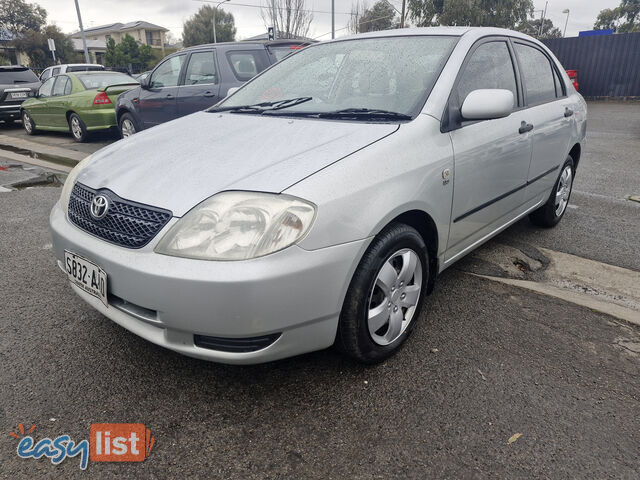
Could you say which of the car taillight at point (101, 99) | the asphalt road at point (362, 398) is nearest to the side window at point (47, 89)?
the car taillight at point (101, 99)

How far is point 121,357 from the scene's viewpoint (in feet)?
7.66

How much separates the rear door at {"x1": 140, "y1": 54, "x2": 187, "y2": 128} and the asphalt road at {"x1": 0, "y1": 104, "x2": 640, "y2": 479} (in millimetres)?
4774

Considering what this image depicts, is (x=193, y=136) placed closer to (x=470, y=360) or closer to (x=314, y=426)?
(x=314, y=426)

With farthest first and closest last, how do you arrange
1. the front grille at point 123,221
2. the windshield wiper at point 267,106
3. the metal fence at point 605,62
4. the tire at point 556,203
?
the metal fence at point 605,62
the tire at point 556,203
the windshield wiper at point 267,106
the front grille at point 123,221

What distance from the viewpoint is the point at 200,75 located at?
6.85 m

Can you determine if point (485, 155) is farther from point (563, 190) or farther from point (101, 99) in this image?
point (101, 99)

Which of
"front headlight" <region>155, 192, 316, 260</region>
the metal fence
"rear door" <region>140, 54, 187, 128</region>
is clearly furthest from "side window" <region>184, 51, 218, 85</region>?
the metal fence

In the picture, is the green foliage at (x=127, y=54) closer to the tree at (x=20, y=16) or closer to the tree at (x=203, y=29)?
the tree at (x=20, y=16)

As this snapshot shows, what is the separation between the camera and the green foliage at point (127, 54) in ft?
147

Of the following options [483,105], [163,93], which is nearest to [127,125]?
[163,93]

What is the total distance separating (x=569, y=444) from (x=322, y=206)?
1.30m

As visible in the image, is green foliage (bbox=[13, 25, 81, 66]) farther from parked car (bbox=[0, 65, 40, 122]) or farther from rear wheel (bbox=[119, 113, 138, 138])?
rear wheel (bbox=[119, 113, 138, 138])

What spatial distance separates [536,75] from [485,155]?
135cm

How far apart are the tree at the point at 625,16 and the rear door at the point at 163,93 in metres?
50.8
